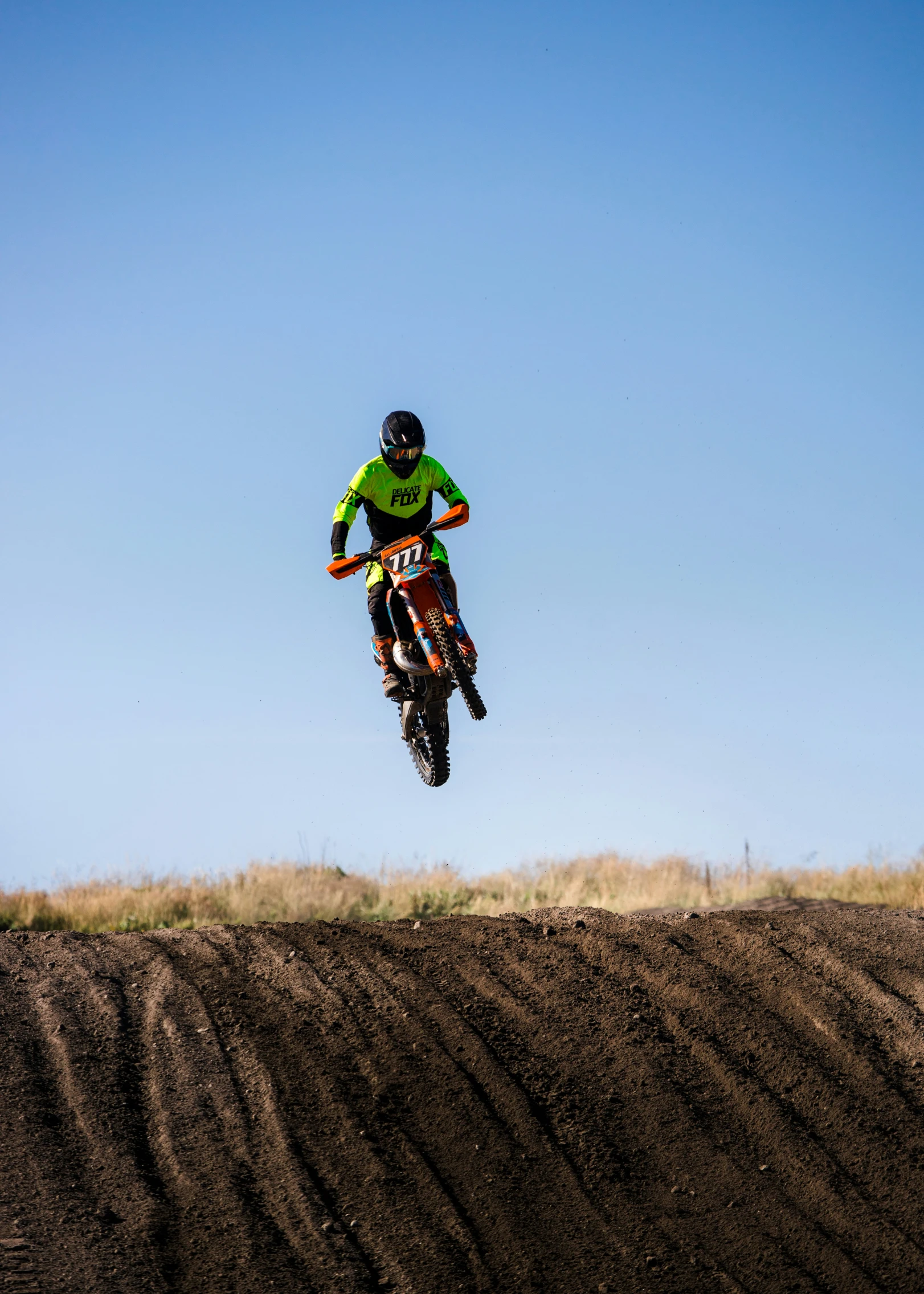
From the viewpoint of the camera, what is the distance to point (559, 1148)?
7.29 metres

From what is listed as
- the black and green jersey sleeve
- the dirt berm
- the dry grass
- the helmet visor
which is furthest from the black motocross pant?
the dry grass

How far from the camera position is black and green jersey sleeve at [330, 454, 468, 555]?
11000 mm

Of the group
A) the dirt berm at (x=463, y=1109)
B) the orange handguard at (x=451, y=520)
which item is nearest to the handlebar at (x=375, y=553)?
the orange handguard at (x=451, y=520)

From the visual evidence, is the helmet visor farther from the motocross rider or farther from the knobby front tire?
the knobby front tire

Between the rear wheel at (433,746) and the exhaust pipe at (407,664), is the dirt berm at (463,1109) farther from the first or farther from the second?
the exhaust pipe at (407,664)

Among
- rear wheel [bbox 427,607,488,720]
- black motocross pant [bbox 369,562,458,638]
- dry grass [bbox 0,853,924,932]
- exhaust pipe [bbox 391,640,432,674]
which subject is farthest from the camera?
dry grass [bbox 0,853,924,932]

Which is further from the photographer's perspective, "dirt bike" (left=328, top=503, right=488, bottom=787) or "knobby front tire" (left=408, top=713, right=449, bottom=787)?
"knobby front tire" (left=408, top=713, right=449, bottom=787)

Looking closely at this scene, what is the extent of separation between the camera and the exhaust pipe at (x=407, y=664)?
35.5ft

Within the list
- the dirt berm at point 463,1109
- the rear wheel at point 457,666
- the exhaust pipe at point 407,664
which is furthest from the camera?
the exhaust pipe at point 407,664

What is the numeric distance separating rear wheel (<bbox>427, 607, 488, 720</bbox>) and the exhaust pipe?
34cm

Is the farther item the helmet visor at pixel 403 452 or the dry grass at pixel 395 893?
the dry grass at pixel 395 893

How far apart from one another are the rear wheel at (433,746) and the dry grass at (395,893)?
337cm

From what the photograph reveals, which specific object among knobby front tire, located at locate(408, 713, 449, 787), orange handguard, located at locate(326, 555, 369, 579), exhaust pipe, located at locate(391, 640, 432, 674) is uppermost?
orange handguard, located at locate(326, 555, 369, 579)

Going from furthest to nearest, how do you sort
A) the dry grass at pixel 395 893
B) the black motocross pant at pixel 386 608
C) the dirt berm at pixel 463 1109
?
the dry grass at pixel 395 893 → the black motocross pant at pixel 386 608 → the dirt berm at pixel 463 1109
